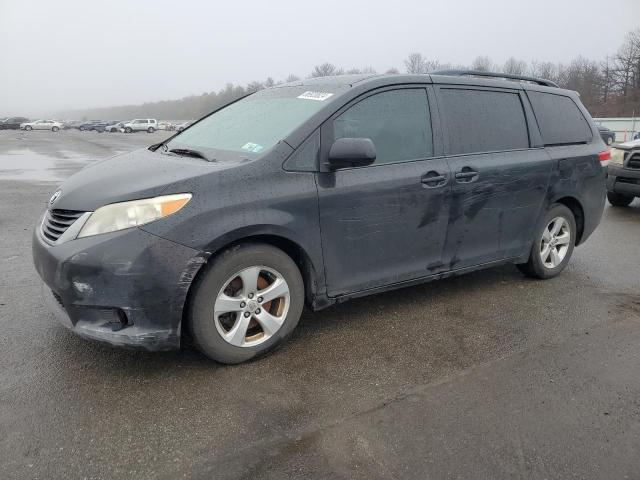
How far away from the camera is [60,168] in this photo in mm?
14445

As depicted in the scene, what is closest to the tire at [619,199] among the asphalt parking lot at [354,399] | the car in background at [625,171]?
the car in background at [625,171]

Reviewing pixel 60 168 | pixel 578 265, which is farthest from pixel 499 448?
pixel 60 168

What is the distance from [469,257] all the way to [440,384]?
56.9 inches

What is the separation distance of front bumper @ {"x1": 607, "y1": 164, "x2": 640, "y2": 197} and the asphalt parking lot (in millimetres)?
5026

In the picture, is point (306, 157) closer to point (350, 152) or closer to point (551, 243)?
point (350, 152)

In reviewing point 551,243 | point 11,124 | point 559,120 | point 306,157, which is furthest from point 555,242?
point 11,124

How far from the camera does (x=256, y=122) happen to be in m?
3.66

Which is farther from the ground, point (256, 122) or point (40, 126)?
point (40, 126)

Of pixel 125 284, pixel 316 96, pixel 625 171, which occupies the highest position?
pixel 316 96

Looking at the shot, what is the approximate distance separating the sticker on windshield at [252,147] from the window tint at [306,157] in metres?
0.23

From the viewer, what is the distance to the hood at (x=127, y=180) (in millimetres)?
2838

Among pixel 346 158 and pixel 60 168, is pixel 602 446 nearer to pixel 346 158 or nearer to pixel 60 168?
pixel 346 158

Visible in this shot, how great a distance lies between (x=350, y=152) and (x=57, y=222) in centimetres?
179

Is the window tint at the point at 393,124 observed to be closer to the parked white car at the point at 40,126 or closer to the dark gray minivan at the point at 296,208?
the dark gray minivan at the point at 296,208
